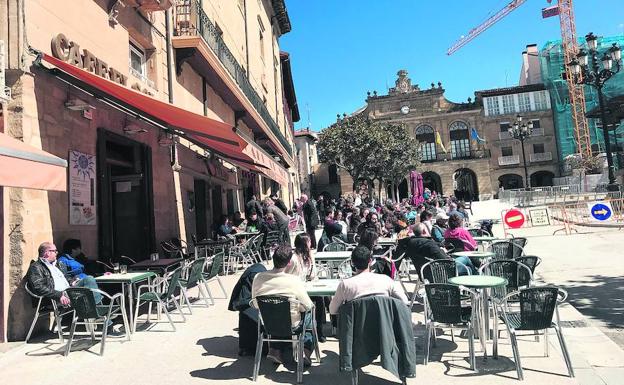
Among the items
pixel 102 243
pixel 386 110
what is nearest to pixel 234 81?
pixel 102 243

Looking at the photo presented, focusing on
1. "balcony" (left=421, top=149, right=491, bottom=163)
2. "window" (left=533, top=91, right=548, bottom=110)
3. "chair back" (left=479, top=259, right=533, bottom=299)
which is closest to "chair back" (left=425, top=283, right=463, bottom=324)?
"chair back" (left=479, top=259, right=533, bottom=299)

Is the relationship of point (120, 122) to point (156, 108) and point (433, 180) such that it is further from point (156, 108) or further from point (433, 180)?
point (433, 180)

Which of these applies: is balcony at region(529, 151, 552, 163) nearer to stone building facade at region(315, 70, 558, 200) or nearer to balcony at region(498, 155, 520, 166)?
stone building facade at region(315, 70, 558, 200)

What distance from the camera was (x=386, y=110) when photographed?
52.6m

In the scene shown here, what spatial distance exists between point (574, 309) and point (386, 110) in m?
48.4

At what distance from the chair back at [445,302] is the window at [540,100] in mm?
52706

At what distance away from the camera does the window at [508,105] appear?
50062 mm

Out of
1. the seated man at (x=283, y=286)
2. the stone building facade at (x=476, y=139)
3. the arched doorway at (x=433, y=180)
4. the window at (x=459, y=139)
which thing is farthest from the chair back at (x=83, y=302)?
the window at (x=459, y=139)

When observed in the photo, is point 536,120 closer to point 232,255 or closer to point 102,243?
point 232,255

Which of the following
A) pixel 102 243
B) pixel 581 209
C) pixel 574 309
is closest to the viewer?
pixel 574 309

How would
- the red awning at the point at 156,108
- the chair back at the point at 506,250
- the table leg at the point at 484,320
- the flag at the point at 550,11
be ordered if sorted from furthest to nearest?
1. the flag at the point at 550,11
2. the chair back at the point at 506,250
3. the red awning at the point at 156,108
4. the table leg at the point at 484,320

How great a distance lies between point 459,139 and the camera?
5091 cm

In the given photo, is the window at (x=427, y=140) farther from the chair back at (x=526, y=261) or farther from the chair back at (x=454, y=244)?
the chair back at (x=526, y=261)

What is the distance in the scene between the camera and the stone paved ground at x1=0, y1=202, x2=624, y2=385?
149 inches
